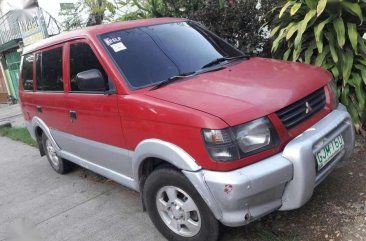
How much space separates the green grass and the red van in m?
4.44

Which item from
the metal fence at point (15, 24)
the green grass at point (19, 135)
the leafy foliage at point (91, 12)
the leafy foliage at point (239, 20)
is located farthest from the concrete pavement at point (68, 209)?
the metal fence at point (15, 24)

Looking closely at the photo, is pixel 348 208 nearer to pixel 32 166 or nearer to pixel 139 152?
pixel 139 152

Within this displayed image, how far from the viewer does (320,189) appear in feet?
13.1

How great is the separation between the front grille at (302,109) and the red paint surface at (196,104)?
0.15 ft

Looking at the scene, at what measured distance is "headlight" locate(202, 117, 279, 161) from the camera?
2.85 metres

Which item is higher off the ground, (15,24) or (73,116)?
(73,116)

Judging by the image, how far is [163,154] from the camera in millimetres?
3182

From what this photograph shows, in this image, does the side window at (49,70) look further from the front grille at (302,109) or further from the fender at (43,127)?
the front grille at (302,109)

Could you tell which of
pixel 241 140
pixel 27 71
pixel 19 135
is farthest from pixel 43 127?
pixel 19 135

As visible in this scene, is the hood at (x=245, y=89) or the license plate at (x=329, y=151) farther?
the license plate at (x=329, y=151)

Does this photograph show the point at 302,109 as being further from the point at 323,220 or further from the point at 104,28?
the point at 104,28

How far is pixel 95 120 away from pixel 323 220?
229 cm

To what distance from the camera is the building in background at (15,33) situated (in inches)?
528

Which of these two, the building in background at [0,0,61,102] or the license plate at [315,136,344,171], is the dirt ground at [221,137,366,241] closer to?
the license plate at [315,136,344,171]
